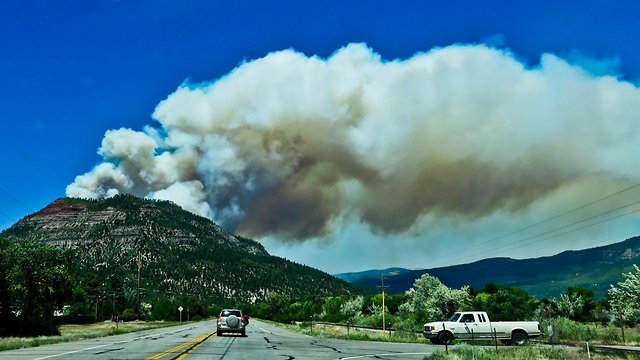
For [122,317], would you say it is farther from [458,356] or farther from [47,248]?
[458,356]

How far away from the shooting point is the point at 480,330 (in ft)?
120

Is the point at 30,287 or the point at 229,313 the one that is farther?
the point at 30,287

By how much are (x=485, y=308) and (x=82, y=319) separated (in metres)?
80.0

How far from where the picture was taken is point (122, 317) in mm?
127062

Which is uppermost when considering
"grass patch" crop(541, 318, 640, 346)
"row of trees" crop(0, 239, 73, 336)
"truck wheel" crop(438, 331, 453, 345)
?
"row of trees" crop(0, 239, 73, 336)

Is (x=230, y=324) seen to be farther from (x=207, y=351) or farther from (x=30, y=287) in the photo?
(x=30, y=287)

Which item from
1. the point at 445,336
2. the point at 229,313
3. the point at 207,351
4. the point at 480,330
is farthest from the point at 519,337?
the point at 229,313

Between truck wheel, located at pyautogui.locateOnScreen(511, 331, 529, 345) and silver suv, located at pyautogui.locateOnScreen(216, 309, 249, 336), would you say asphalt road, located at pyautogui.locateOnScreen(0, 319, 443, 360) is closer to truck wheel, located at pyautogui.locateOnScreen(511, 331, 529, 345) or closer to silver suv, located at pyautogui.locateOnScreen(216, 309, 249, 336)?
truck wheel, located at pyautogui.locateOnScreen(511, 331, 529, 345)

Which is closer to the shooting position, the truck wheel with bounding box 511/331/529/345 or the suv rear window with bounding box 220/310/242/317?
the truck wheel with bounding box 511/331/529/345

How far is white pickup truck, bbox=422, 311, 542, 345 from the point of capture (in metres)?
35.9

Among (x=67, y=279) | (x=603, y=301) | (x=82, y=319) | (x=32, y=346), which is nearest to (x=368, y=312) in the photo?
(x=603, y=301)

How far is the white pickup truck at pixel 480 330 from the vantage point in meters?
35.9

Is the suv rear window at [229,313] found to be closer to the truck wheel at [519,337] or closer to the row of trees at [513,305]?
the row of trees at [513,305]

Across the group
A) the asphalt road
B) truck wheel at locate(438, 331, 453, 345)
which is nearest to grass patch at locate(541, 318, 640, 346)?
truck wheel at locate(438, 331, 453, 345)
